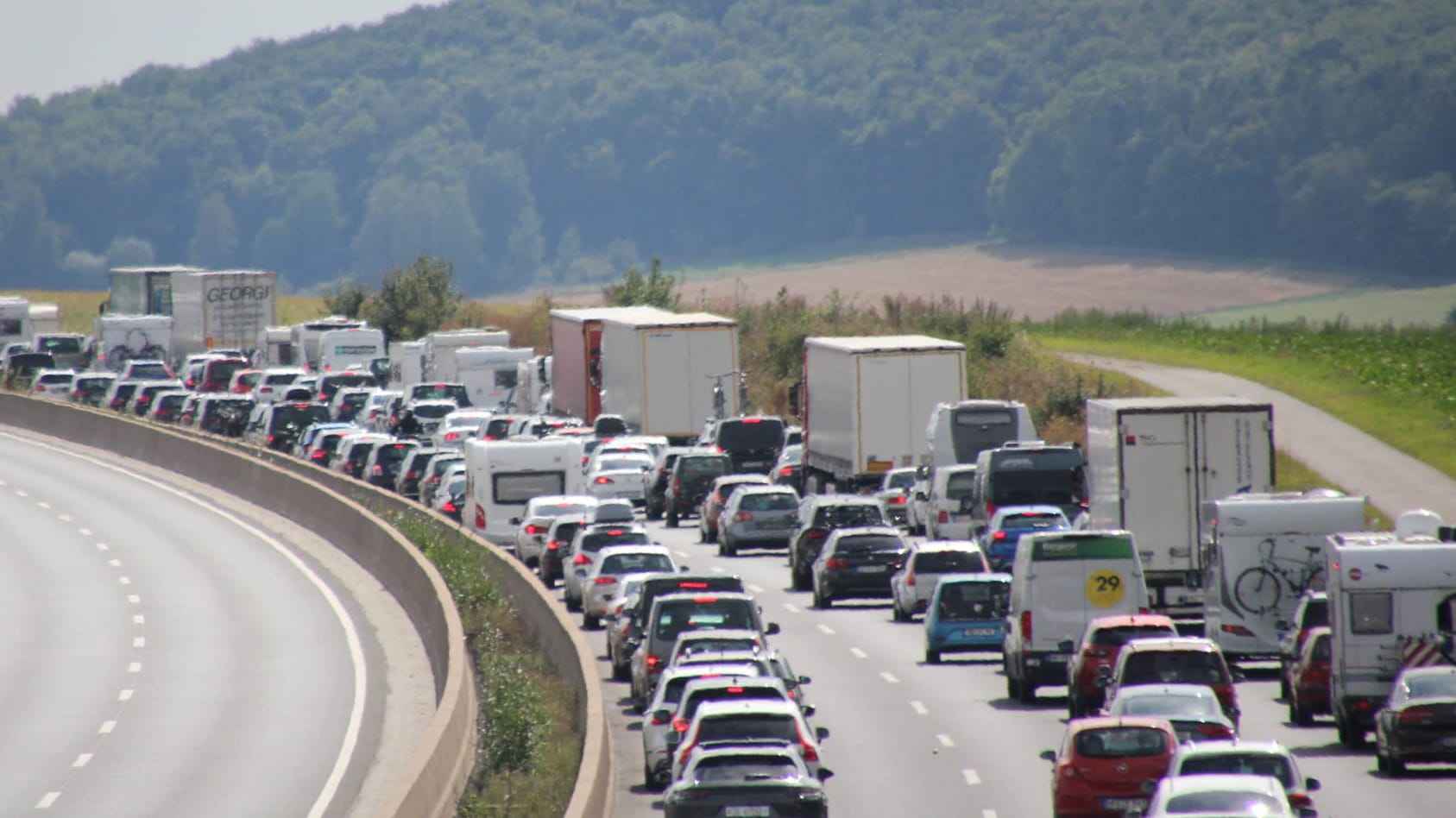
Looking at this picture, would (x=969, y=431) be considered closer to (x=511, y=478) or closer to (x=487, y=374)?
(x=511, y=478)

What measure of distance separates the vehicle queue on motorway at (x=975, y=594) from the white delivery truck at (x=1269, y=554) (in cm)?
Answer: 3

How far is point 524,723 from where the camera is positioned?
23.9 meters

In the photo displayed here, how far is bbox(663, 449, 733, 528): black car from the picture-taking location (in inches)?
1996

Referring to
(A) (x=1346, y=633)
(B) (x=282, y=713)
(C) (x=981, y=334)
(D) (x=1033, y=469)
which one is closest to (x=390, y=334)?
(C) (x=981, y=334)

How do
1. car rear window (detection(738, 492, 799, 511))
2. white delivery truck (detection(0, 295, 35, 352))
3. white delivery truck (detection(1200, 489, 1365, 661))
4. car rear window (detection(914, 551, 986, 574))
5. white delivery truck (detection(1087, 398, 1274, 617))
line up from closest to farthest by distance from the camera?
white delivery truck (detection(1200, 489, 1365, 661))
white delivery truck (detection(1087, 398, 1274, 617))
car rear window (detection(914, 551, 986, 574))
car rear window (detection(738, 492, 799, 511))
white delivery truck (detection(0, 295, 35, 352))

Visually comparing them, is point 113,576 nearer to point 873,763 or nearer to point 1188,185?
point 873,763

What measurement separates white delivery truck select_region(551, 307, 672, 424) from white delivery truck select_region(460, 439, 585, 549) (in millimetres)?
15982

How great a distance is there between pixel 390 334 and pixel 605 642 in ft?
256

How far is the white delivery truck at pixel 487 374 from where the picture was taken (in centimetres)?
7062

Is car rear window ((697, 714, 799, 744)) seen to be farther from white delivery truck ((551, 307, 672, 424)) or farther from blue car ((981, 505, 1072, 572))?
white delivery truck ((551, 307, 672, 424))

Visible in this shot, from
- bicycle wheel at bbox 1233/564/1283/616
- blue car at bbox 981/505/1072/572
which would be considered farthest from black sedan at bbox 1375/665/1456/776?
blue car at bbox 981/505/1072/572

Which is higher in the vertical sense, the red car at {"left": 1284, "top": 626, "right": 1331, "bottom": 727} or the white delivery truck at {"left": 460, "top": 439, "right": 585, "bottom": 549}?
the white delivery truck at {"left": 460, "top": 439, "right": 585, "bottom": 549}

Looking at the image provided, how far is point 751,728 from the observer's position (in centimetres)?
1969

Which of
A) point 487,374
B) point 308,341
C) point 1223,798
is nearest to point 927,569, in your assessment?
point 1223,798
